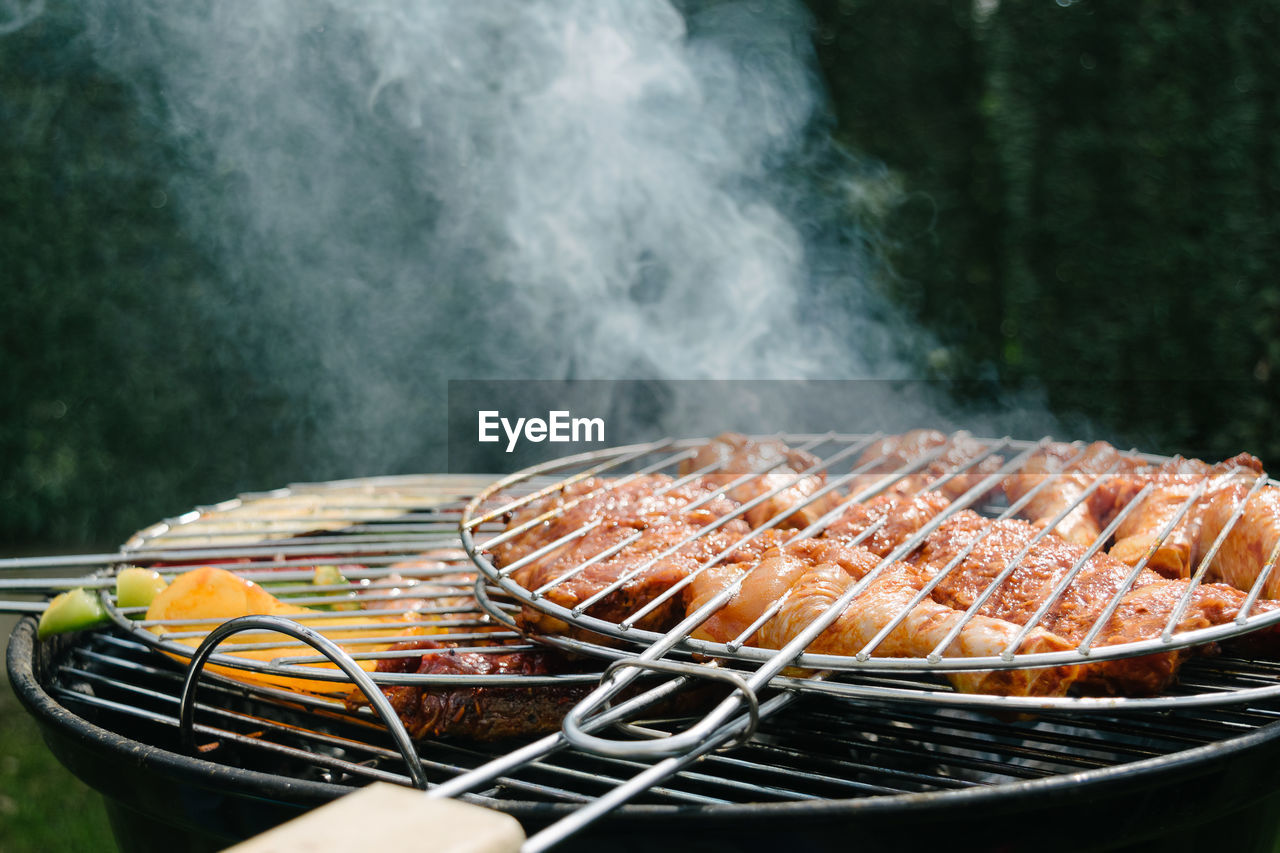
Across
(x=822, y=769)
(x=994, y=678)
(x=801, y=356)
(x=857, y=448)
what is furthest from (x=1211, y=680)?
(x=801, y=356)

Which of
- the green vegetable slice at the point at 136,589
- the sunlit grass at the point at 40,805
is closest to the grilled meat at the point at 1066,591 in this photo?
the green vegetable slice at the point at 136,589

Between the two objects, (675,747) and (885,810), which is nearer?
(675,747)

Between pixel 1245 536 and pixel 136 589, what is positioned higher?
pixel 1245 536

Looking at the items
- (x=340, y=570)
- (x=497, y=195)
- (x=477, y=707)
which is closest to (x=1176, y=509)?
(x=477, y=707)

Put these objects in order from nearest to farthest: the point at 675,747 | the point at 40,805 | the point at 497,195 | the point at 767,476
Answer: the point at 675,747
the point at 767,476
the point at 40,805
the point at 497,195

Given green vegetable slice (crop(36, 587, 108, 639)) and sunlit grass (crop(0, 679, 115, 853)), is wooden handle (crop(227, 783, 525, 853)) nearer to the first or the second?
green vegetable slice (crop(36, 587, 108, 639))

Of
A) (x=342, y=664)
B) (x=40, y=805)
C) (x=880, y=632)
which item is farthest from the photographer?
(x=40, y=805)

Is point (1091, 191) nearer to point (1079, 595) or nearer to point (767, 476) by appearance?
point (767, 476)
